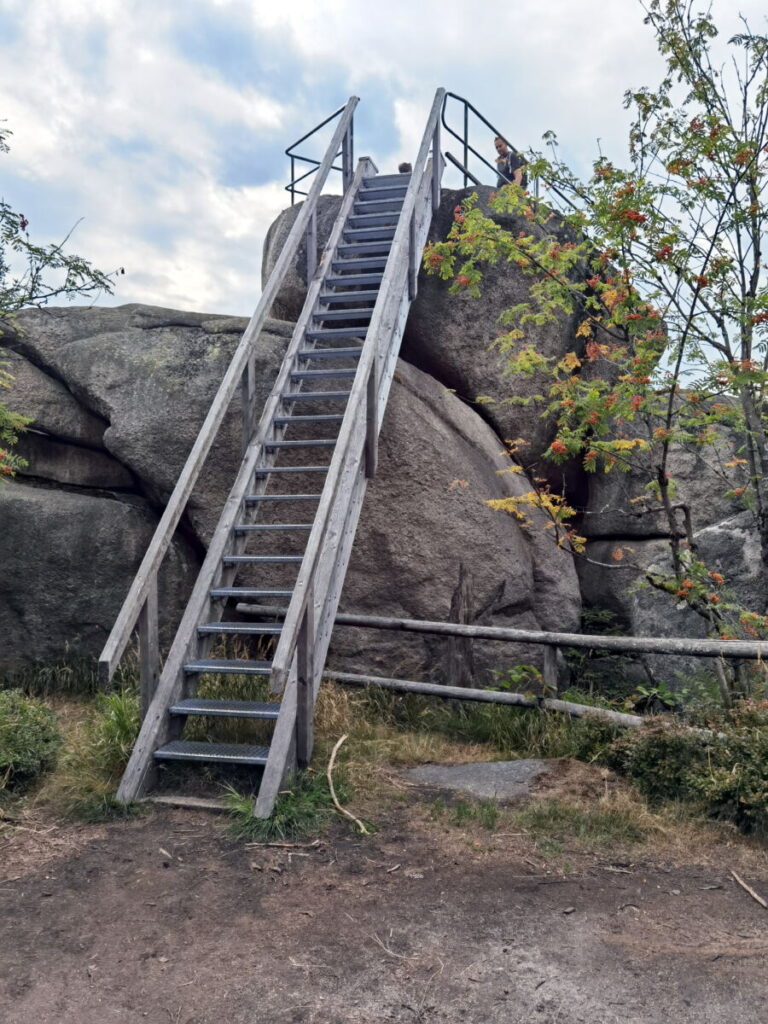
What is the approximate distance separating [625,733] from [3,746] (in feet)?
13.9

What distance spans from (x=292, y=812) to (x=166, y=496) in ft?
14.8

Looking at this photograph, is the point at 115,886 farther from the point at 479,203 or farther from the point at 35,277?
the point at 479,203

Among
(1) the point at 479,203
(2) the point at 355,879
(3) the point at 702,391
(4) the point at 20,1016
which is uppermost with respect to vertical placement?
(1) the point at 479,203

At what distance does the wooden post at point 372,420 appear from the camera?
727cm

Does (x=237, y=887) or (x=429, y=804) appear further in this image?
(x=429, y=804)

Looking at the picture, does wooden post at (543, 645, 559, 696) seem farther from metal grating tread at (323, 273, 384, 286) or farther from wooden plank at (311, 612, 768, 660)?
metal grating tread at (323, 273, 384, 286)

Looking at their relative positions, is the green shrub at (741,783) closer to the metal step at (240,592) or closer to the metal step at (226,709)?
the metal step at (226,709)

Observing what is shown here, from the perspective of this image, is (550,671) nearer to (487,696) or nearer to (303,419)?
(487,696)

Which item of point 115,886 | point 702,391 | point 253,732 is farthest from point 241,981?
point 702,391

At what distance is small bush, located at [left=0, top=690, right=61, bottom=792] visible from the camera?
18.2 feet

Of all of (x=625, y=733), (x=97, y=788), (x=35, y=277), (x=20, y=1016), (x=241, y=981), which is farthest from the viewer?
(x=35, y=277)

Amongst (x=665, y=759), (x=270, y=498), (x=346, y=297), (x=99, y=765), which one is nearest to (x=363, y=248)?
(x=346, y=297)

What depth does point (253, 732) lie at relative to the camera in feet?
19.8

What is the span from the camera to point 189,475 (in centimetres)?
629
